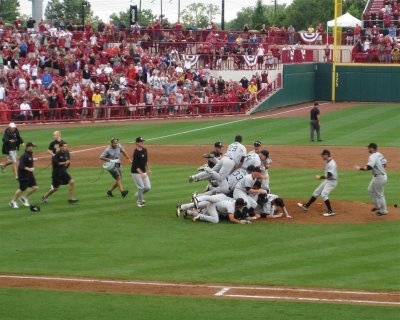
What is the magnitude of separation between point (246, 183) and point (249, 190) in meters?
0.22

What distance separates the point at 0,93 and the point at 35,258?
25298 millimetres

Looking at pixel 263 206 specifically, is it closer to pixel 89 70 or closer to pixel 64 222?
pixel 64 222

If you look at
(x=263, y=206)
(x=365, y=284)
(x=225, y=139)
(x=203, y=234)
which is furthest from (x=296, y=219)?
(x=225, y=139)

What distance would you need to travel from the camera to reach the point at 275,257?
1897 centimetres

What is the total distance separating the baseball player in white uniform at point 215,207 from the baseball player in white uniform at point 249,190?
0.21 metres

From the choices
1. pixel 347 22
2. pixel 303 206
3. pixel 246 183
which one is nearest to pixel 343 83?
pixel 347 22

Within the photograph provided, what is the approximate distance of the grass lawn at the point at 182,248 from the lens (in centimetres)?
1759

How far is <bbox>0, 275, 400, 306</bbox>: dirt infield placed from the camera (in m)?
15.7

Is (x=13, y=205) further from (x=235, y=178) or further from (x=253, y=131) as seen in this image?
(x=253, y=131)

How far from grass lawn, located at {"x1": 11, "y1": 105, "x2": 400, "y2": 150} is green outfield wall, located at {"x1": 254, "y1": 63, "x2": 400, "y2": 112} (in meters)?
7.85

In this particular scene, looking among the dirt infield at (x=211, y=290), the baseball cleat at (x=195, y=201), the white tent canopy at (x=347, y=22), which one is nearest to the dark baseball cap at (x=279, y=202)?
the baseball cleat at (x=195, y=201)

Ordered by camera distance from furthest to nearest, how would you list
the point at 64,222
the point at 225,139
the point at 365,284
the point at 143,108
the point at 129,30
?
the point at 129,30
the point at 143,108
the point at 225,139
the point at 64,222
the point at 365,284

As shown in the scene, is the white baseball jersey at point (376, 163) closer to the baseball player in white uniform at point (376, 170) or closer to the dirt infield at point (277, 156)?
the baseball player in white uniform at point (376, 170)

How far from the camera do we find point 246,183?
73.8 feet
